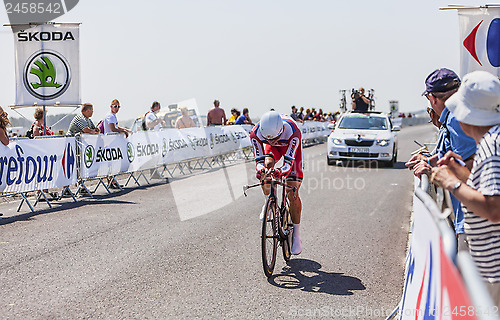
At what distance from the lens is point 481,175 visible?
2.88 meters

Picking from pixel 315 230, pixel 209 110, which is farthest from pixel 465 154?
pixel 209 110

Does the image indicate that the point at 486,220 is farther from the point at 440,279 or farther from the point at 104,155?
the point at 104,155

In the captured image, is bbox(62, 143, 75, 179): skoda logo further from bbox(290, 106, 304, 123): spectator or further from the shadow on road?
bbox(290, 106, 304, 123): spectator

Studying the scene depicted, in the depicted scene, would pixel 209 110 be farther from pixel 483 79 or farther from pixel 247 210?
pixel 483 79

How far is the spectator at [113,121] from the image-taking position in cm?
1485

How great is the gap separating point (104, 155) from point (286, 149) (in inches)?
305

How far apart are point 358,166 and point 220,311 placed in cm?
1488

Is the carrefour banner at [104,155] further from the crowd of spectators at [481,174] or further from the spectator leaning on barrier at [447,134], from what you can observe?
Result: the crowd of spectators at [481,174]

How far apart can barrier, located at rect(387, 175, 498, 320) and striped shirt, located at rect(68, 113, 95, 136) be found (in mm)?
11030

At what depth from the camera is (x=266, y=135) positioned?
643 centimetres

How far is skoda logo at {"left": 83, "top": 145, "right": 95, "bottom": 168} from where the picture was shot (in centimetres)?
1280

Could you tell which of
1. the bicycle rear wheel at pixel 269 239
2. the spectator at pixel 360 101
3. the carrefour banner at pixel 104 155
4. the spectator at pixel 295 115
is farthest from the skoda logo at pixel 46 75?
the spectator at pixel 295 115

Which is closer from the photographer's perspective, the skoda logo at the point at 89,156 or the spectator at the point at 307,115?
the skoda logo at the point at 89,156

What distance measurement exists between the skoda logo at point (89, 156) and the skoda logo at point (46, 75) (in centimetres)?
283
